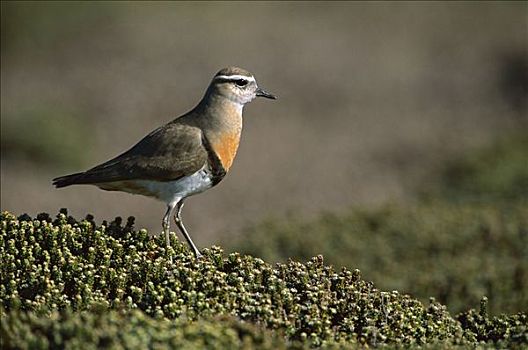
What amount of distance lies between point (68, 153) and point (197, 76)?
4499 mm

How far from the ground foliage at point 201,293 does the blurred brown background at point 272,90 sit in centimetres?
692

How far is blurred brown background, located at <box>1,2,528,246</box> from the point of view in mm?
15922

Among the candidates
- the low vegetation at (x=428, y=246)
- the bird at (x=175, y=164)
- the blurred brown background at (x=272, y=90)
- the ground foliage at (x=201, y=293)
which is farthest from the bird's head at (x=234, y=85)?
the blurred brown background at (x=272, y=90)

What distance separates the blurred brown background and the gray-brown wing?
19.2ft

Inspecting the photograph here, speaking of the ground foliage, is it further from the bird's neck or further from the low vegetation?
the low vegetation

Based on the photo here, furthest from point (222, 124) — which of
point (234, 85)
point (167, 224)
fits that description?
point (167, 224)

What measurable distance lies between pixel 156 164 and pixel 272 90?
12871mm

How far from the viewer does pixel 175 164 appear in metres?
7.31

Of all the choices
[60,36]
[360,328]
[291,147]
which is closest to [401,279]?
[360,328]

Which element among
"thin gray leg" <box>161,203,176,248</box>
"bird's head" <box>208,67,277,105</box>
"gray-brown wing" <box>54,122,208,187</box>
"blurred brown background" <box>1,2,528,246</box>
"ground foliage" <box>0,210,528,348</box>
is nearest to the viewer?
"ground foliage" <box>0,210,528,348</box>

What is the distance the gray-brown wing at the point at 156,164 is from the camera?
7336 mm


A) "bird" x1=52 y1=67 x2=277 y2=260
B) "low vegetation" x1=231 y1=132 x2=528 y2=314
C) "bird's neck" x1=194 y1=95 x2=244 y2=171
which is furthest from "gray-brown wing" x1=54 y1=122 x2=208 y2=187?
"low vegetation" x1=231 y1=132 x2=528 y2=314

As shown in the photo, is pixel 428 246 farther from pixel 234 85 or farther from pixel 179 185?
pixel 179 185

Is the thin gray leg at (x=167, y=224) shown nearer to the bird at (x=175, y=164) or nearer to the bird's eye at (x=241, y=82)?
the bird at (x=175, y=164)
